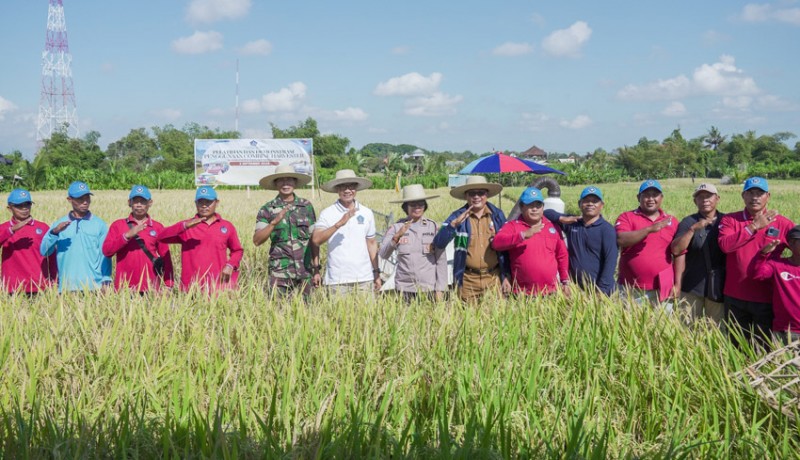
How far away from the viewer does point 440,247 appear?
502cm

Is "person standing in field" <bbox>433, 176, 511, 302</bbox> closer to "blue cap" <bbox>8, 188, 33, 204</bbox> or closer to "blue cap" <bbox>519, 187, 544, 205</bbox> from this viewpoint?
"blue cap" <bbox>519, 187, 544, 205</bbox>

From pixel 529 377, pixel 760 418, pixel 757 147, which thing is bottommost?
pixel 760 418

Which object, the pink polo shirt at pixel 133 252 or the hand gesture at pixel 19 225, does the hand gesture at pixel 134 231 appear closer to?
the pink polo shirt at pixel 133 252

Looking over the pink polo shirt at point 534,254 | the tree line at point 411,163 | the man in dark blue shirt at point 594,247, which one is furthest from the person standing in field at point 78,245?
the tree line at point 411,163

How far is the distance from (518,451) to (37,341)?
8.32 ft

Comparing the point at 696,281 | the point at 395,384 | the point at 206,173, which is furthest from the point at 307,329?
the point at 206,173

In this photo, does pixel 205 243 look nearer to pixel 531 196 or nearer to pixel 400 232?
pixel 400 232

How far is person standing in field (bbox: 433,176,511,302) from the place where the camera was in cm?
491

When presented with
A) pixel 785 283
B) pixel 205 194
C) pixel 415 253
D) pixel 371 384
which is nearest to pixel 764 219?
pixel 785 283

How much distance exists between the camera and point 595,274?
483 cm

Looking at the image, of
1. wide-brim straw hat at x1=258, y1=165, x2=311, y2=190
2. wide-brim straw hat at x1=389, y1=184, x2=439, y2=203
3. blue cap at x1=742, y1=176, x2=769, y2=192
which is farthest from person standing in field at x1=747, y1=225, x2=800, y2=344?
wide-brim straw hat at x1=258, y1=165, x2=311, y2=190

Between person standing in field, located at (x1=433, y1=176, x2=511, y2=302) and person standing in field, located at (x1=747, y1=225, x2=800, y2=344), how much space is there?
6.15 feet

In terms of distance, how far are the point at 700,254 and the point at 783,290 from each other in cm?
86

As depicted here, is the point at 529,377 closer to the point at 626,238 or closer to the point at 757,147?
the point at 626,238
